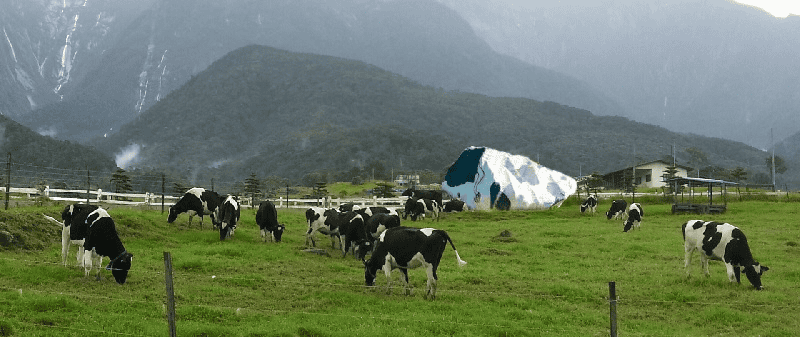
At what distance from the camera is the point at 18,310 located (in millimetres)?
11852

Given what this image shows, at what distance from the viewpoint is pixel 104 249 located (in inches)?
616

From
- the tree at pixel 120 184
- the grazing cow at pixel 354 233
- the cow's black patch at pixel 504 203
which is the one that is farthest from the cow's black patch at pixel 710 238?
the cow's black patch at pixel 504 203

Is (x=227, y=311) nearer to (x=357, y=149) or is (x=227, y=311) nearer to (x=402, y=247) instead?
(x=402, y=247)

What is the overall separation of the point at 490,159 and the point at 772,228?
27.4 metres

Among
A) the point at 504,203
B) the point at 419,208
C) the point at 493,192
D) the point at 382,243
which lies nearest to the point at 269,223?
the point at 382,243

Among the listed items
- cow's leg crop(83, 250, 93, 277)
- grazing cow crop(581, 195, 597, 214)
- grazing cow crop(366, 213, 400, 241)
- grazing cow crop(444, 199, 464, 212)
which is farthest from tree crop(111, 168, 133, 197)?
grazing cow crop(581, 195, 597, 214)

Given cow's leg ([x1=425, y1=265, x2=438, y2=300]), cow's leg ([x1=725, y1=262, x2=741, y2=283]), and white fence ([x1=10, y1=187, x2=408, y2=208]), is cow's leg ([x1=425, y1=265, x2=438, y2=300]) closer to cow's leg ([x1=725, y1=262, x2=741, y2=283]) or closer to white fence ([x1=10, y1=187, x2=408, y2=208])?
cow's leg ([x1=725, y1=262, x2=741, y2=283])

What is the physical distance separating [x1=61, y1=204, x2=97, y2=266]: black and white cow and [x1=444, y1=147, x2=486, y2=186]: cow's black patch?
42.9m

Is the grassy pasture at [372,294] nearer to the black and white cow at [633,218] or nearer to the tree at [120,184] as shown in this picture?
the black and white cow at [633,218]

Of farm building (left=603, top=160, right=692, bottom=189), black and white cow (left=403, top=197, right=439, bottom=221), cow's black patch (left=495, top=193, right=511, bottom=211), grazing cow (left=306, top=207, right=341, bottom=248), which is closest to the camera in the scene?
grazing cow (left=306, top=207, right=341, bottom=248)

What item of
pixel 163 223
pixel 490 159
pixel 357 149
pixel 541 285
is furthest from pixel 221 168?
pixel 541 285

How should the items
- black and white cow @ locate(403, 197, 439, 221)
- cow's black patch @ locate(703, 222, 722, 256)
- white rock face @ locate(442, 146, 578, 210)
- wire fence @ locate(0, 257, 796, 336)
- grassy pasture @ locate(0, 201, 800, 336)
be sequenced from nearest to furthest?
1. wire fence @ locate(0, 257, 796, 336)
2. grassy pasture @ locate(0, 201, 800, 336)
3. cow's black patch @ locate(703, 222, 722, 256)
4. black and white cow @ locate(403, 197, 439, 221)
5. white rock face @ locate(442, 146, 578, 210)

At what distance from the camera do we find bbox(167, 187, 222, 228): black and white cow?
91.5 ft

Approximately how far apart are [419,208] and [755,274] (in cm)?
2667
